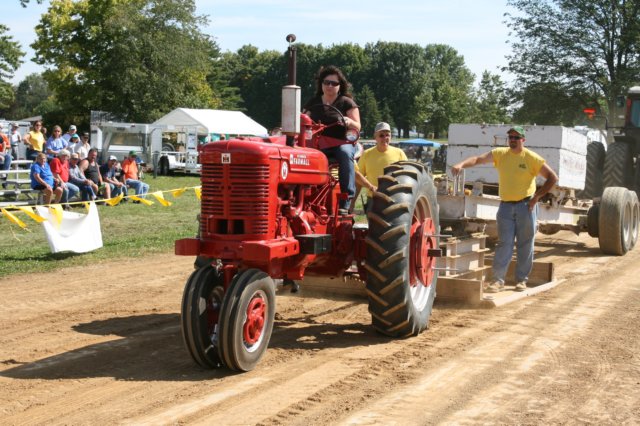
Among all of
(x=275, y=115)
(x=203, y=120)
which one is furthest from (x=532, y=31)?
(x=275, y=115)

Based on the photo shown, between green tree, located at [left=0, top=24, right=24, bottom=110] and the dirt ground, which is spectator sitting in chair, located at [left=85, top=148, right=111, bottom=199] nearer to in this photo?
the dirt ground

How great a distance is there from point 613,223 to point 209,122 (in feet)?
88.0

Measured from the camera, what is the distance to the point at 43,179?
16.3m

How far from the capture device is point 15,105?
106438 mm

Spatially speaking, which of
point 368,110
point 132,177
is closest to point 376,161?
point 132,177

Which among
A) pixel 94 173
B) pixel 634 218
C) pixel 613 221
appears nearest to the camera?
pixel 613 221

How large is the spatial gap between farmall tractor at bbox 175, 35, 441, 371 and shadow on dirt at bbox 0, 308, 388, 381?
0.30 metres

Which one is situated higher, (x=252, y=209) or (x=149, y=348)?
(x=252, y=209)

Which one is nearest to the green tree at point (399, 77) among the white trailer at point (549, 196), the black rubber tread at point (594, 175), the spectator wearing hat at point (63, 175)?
the spectator wearing hat at point (63, 175)

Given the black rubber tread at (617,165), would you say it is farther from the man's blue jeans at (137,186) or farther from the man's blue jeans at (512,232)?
the man's blue jeans at (137,186)

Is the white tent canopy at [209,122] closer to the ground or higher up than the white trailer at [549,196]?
higher up

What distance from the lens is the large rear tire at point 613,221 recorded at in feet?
41.2

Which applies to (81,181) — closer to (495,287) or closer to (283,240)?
(495,287)

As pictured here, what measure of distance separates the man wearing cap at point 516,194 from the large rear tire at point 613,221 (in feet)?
12.8
